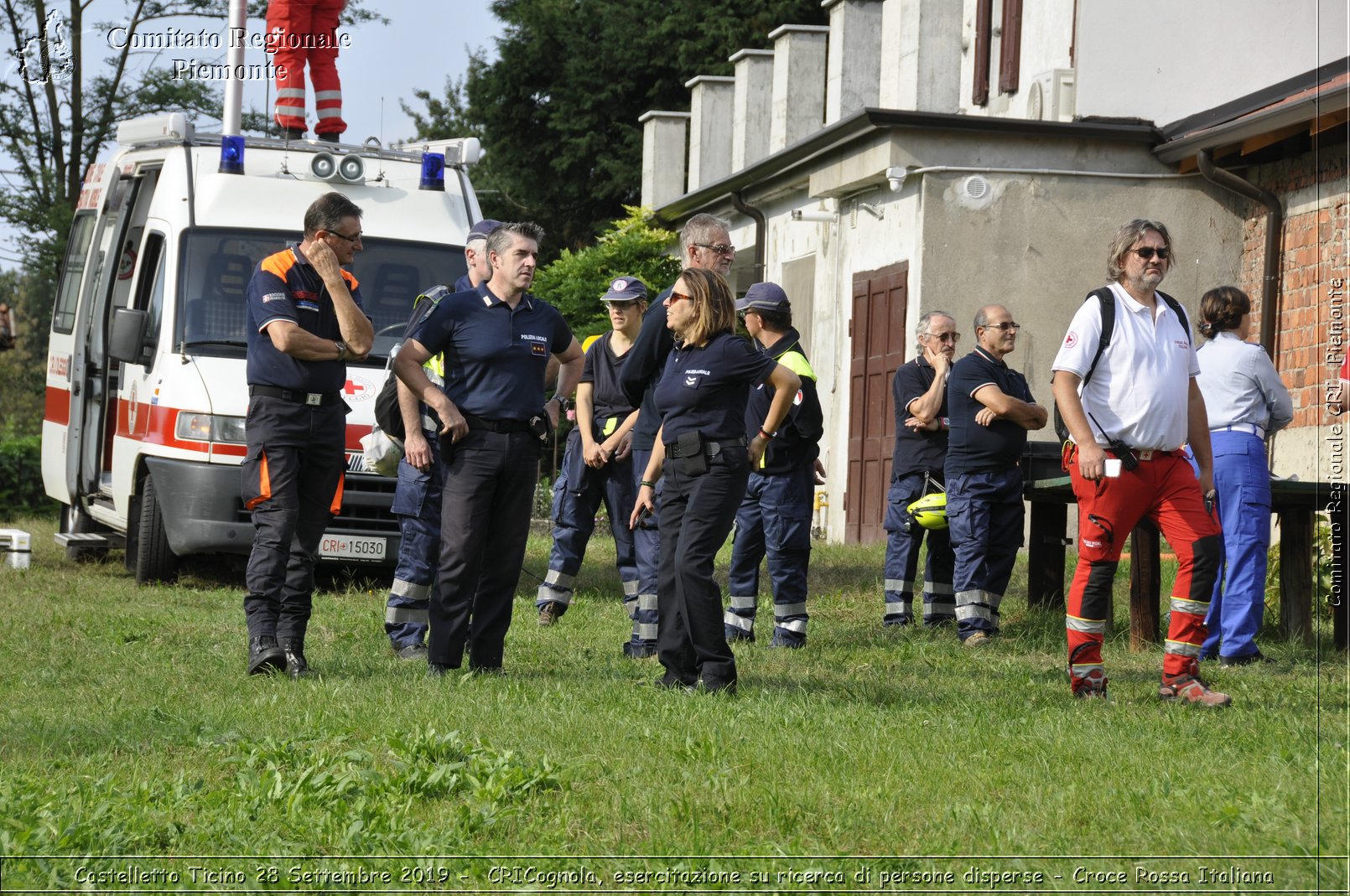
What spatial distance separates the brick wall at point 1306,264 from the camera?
13.7 m

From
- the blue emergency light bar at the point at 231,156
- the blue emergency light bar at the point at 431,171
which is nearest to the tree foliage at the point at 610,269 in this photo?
the blue emergency light bar at the point at 431,171

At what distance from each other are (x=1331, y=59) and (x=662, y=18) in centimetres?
2193

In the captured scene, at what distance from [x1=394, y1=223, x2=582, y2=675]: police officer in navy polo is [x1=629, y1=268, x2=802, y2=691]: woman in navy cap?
0.68 metres

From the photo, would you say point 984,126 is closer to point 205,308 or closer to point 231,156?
point 231,156

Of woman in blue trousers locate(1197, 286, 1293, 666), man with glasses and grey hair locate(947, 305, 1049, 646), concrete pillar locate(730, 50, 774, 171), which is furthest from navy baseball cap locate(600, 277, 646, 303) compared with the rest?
concrete pillar locate(730, 50, 774, 171)

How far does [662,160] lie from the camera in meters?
28.8

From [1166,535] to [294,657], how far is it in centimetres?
384

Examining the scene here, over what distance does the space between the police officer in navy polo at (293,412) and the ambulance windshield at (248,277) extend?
3.98m

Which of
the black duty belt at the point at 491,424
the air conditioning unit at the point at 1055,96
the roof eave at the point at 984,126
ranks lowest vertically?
the black duty belt at the point at 491,424

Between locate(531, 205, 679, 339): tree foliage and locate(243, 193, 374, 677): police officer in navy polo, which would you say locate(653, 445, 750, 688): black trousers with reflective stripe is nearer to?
locate(243, 193, 374, 677): police officer in navy polo

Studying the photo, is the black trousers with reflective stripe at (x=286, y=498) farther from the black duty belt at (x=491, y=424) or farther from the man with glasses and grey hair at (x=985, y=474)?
the man with glasses and grey hair at (x=985, y=474)

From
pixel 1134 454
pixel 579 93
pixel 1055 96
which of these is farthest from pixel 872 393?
pixel 579 93

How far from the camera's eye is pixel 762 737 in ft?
18.6

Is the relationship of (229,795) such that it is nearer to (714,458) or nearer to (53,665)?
(714,458)
